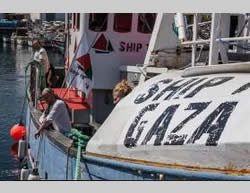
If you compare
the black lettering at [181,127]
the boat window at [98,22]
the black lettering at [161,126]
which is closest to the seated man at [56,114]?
the boat window at [98,22]

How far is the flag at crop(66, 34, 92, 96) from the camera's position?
11148 mm

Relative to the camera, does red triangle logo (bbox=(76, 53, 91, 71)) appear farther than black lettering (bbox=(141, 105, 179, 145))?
Yes

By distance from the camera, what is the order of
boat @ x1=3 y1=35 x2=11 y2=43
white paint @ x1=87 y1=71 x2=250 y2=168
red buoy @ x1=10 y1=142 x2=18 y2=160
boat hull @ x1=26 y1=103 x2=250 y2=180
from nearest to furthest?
white paint @ x1=87 y1=71 x2=250 y2=168, boat hull @ x1=26 y1=103 x2=250 y2=180, red buoy @ x1=10 y1=142 x2=18 y2=160, boat @ x1=3 y1=35 x2=11 y2=43

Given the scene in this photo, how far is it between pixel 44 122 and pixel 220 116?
4250mm

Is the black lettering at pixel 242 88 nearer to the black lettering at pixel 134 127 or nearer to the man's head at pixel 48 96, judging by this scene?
the black lettering at pixel 134 127

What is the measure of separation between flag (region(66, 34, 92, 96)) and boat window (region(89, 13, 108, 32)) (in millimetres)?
291

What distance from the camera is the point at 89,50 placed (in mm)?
11234

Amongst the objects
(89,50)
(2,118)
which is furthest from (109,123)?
(2,118)

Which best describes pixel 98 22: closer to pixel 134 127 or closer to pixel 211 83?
pixel 134 127

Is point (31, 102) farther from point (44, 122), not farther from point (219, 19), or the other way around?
point (219, 19)

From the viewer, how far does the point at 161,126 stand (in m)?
6.09

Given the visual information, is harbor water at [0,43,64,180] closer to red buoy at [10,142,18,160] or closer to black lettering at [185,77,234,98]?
red buoy at [10,142,18,160]

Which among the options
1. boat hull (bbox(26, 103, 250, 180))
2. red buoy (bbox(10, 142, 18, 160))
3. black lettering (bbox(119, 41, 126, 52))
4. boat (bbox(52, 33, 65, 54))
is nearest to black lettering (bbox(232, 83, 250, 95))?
boat hull (bbox(26, 103, 250, 180))

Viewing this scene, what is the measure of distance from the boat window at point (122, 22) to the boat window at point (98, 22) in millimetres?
234
